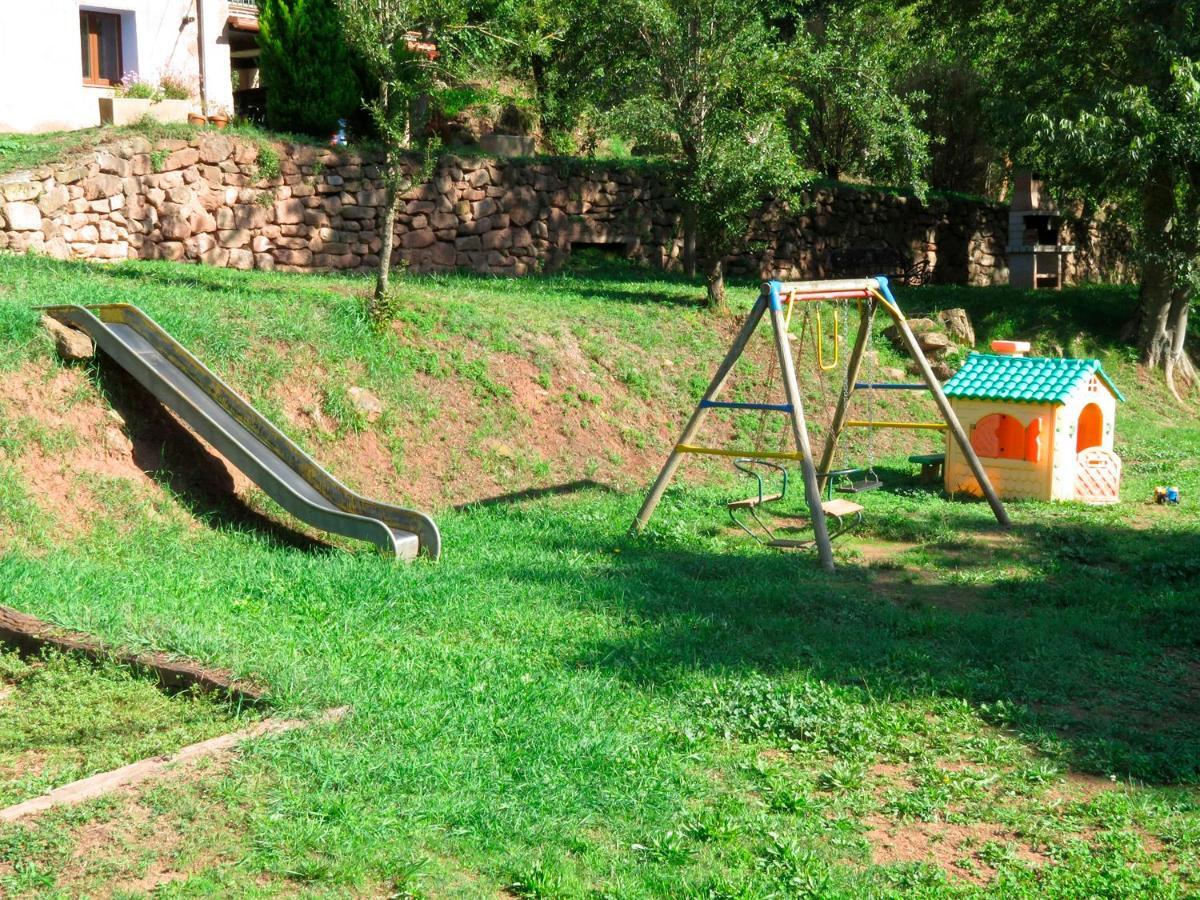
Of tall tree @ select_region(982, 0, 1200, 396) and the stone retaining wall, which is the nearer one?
the stone retaining wall

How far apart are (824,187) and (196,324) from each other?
14.8 meters

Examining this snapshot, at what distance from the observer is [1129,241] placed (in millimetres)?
27203

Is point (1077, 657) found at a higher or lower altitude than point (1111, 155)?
lower

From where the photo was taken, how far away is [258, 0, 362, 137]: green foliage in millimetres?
17547

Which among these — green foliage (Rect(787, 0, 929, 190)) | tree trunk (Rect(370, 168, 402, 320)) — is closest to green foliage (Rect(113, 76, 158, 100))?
tree trunk (Rect(370, 168, 402, 320))

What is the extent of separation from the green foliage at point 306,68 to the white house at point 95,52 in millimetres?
1706

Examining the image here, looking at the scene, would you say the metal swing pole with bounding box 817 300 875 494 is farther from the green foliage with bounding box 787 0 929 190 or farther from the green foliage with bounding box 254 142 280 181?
the green foliage with bounding box 254 142 280 181

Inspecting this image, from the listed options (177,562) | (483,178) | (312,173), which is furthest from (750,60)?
(177,562)

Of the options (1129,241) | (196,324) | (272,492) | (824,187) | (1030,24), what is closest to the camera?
(272,492)

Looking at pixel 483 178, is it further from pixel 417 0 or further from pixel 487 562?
pixel 487 562

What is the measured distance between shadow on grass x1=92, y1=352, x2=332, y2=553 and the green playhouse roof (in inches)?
250

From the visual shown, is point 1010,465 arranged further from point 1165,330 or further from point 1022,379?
point 1165,330

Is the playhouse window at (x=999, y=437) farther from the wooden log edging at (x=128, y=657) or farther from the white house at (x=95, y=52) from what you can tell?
the white house at (x=95, y=52)

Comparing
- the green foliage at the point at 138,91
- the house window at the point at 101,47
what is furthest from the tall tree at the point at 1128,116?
the house window at the point at 101,47
